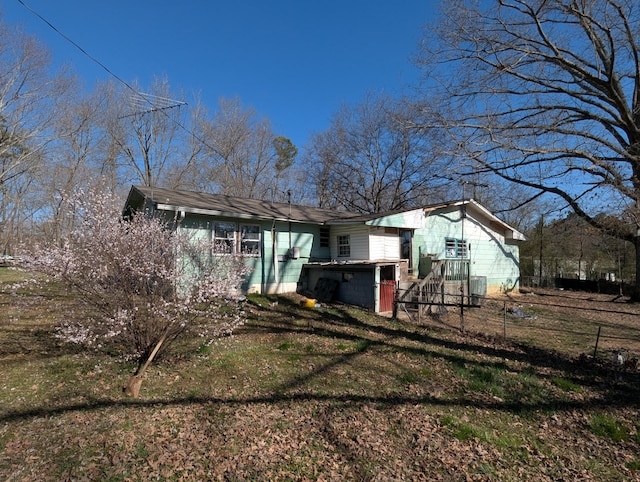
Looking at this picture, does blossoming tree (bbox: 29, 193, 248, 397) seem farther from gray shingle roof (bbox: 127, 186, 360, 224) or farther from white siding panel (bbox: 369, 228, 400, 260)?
white siding panel (bbox: 369, 228, 400, 260)

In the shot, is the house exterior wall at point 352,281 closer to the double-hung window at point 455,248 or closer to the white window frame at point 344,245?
the white window frame at point 344,245

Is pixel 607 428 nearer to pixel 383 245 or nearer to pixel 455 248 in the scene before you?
pixel 383 245

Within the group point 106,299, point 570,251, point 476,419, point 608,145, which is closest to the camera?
point 476,419

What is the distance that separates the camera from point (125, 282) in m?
5.03

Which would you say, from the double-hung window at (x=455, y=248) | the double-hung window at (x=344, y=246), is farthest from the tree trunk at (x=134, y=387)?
the double-hung window at (x=455, y=248)

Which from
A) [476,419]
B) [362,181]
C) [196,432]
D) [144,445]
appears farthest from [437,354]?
[362,181]

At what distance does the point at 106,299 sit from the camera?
5039 millimetres

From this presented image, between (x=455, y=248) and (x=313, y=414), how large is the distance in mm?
14333

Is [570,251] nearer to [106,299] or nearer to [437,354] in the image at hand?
[437,354]

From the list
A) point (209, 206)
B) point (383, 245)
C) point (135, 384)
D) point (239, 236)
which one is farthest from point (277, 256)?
point (135, 384)

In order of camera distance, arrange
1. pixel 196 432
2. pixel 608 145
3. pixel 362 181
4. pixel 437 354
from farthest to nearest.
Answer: pixel 362 181 → pixel 608 145 → pixel 437 354 → pixel 196 432

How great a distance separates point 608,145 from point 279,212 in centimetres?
1252

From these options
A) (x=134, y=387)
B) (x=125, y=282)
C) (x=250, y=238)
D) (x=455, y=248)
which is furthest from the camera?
(x=455, y=248)

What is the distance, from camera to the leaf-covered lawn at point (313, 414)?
11.6 feet
